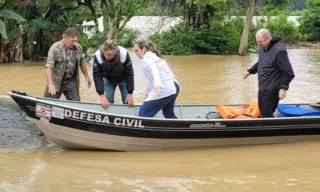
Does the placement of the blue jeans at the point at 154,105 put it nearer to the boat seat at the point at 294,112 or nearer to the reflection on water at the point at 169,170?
the reflection on water at the point at 169,170

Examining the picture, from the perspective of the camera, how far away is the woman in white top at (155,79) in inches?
300

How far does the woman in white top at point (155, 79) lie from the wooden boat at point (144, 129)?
25cm

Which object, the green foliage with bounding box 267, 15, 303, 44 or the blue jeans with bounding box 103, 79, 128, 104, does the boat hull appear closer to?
the blue jeans with bounding box 103, 79, 128, 104

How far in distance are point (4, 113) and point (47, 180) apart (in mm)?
4493

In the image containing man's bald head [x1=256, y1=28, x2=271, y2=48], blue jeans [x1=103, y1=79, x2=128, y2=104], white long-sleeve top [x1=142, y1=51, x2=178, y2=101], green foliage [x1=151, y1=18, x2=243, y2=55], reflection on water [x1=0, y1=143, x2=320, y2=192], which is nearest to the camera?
reflection on water [x1=0, y1=143, x2=320, y2=192]

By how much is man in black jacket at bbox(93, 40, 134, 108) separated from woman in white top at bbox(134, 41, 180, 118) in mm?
475

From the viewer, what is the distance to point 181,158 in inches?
306

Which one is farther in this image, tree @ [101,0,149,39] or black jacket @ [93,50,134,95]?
tree @ [101,0,149,39]

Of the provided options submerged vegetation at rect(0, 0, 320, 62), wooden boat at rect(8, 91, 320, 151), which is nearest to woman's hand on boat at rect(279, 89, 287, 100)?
wooden boat at rect(8, 91, 320, 151)

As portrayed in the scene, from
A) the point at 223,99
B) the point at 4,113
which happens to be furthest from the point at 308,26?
the point at 4,113

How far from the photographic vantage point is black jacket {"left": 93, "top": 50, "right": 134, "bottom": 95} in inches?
322

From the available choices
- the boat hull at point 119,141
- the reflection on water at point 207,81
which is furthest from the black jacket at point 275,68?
the reflection on water at point 207,81

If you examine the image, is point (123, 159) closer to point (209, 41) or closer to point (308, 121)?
point (308, 121)

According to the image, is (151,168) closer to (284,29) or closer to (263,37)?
(263,37)
